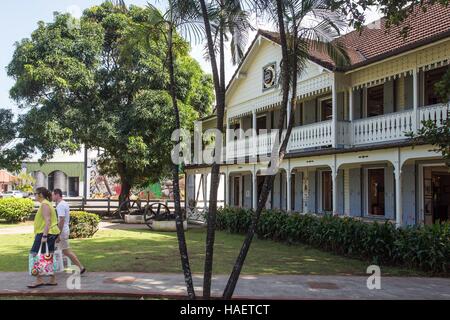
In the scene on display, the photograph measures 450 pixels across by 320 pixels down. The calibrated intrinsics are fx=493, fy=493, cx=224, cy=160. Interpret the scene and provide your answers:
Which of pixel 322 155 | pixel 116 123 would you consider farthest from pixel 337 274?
pixel 116 123

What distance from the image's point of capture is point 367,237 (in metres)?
12.3

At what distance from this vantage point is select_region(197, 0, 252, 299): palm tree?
6746 mm

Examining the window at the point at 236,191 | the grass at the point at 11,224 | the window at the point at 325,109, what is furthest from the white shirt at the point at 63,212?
the window at the point at 236,191

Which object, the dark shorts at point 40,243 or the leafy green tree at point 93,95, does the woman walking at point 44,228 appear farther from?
the leafy green tree at point 93,95

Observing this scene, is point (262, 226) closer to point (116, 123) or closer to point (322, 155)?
point (322, 155)

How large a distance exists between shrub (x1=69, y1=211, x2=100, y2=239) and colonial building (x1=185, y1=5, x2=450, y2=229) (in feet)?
23.2

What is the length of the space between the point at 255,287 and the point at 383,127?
797 cm

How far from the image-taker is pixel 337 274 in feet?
34.3

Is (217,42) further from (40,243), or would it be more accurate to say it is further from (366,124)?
(366,124)

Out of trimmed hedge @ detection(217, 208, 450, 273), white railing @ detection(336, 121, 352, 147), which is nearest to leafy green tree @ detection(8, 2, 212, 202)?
trimmed hedge @ detection(217, 208, 450, 273)

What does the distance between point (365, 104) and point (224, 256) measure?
8.03 metres

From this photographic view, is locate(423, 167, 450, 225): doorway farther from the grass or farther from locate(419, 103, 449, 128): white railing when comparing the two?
the grass

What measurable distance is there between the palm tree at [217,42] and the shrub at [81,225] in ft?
35.2

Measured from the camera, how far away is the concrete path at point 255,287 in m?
8.16
